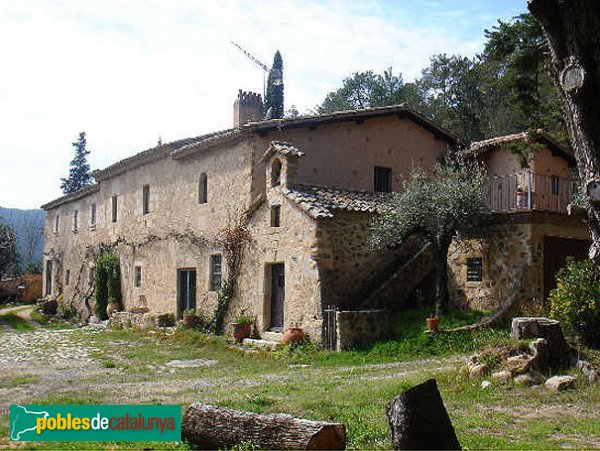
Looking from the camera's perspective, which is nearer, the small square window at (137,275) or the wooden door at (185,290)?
the wooden door at (185,290)

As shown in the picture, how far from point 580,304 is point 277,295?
8011mm

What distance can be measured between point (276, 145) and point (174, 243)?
712 centimetres

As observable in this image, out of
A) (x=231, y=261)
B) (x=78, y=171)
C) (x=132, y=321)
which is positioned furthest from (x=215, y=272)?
(x=78, y=171)

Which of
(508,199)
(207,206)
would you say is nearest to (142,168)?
(207,206)

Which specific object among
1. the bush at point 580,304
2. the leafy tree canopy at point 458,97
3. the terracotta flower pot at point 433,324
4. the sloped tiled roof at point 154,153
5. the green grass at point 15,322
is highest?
the leafy tree canopy at point 458,97

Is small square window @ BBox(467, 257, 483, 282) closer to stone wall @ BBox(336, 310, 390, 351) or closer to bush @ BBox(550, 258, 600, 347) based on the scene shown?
stone wall @ BBox(336, 310, 390, 351)

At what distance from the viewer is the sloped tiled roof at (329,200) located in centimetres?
1497

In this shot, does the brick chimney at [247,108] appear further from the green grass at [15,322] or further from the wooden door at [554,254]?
the green grass at [15,322]

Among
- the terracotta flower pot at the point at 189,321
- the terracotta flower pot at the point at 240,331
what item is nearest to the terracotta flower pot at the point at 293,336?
the terracotta flower pot at the point at 240,331

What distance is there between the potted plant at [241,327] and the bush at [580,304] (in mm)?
8116

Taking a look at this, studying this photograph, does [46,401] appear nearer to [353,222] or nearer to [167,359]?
[167,359]

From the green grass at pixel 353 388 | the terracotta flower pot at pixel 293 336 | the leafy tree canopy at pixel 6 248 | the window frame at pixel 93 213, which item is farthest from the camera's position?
the leafy tree canopy at pixel 6 248

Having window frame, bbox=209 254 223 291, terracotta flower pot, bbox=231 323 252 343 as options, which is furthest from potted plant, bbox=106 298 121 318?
terracotta flower pot, bbox=231 323 252 343

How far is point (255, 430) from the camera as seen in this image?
6.02 meters
